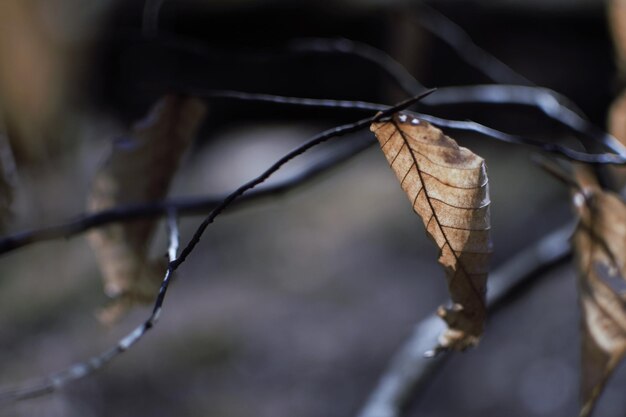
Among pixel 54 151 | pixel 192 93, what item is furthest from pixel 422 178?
pixel 54 151

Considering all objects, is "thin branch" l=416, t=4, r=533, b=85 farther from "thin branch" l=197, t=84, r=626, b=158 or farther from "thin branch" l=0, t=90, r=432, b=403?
"thin branch" l=0, t=90, r=432, b=403

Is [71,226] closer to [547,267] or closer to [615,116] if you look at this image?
[615,116]

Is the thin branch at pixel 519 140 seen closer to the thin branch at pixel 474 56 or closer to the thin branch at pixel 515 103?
the thin branch at pixel 515 103

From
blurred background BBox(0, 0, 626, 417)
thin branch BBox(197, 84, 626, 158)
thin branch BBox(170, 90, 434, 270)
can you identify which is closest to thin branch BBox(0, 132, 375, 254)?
thin branch BBox(197, 84, 626, 158)

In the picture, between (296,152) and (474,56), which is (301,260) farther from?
(296,152)

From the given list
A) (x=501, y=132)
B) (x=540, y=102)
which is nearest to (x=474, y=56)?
(x=540, y=102)
